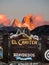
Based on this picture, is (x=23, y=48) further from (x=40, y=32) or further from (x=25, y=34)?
(x=40, y=32)

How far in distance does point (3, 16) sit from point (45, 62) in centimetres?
221

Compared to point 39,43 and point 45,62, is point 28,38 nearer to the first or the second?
point 39,43

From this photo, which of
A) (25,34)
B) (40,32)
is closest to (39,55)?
(25,34)

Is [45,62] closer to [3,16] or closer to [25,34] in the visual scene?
[25,34]

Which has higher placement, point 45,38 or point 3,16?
point 3,16

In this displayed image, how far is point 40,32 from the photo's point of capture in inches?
332

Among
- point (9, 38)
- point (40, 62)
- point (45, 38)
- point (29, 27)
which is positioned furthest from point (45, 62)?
point (29, 27)

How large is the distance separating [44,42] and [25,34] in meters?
0.54

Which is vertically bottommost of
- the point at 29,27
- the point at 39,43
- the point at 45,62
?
the point at 45,62

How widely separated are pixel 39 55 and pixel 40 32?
132 centimetres

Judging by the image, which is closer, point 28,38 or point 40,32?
point 28,38

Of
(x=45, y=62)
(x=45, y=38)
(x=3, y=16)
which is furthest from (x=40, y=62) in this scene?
(x=3, y=16)

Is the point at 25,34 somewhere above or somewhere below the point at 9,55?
above

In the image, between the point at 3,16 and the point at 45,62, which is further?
the point at 3,16
